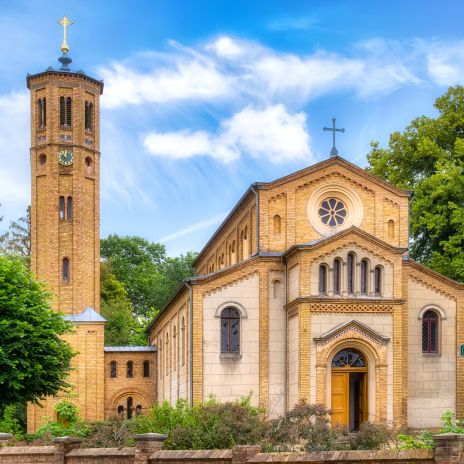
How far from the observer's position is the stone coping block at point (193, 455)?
19484 millimetres

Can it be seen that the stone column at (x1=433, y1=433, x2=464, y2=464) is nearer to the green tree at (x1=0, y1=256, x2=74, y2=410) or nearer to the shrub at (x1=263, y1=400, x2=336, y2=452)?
the shrub at (x1=263, y1=400, x2=336, y2=452)

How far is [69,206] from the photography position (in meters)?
53.8

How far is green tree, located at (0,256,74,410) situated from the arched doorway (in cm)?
1023

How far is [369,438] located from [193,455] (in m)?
4.62

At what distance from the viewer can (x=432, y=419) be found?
38625 millimetres

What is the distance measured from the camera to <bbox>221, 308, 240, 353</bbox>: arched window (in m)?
38.4

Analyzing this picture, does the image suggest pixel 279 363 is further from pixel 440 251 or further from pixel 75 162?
pixel 75 162

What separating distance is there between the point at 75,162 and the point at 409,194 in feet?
69.7

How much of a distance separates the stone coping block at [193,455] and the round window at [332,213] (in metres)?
20.5

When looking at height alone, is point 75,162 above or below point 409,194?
above

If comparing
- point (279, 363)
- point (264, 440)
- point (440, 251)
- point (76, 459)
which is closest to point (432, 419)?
point (279, 363)

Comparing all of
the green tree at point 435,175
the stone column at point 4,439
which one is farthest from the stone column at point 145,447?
the green tree at point 435,175

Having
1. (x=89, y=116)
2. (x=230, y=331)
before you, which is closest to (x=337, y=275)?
(x=230, y=331)

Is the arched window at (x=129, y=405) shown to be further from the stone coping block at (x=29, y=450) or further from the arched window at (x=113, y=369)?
the stone coping block at (x=29, y=450)
